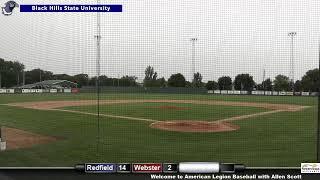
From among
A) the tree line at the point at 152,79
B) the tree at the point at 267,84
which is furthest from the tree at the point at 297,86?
the tree at the point at 267,84

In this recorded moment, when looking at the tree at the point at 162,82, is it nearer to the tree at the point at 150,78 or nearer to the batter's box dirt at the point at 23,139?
the tree at the point at 150,78

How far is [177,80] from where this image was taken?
7273 mm

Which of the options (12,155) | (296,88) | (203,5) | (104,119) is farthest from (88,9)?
(104,119)

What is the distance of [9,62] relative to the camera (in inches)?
273

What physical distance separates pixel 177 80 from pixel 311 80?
227 cm

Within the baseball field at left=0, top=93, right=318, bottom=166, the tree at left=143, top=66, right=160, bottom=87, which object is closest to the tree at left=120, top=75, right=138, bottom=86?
the tree at left=143, top=66, right=160, bottom=87

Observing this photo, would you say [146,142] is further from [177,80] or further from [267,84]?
[267,84]

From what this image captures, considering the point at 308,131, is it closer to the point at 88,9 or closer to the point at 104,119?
the point at 104,119

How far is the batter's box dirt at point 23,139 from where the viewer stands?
811 centimetres

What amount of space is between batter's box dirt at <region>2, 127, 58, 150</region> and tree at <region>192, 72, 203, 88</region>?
3.43 m

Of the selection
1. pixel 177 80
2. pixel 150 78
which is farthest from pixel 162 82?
pixel 150 78

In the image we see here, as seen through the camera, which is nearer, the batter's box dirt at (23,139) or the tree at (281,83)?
the tree at (281,83)

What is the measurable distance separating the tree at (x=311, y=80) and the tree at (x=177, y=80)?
200 cm

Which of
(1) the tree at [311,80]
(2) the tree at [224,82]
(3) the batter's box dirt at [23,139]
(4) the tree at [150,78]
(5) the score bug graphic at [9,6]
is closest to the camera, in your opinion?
(5) the score bug graphic at [9,6]
